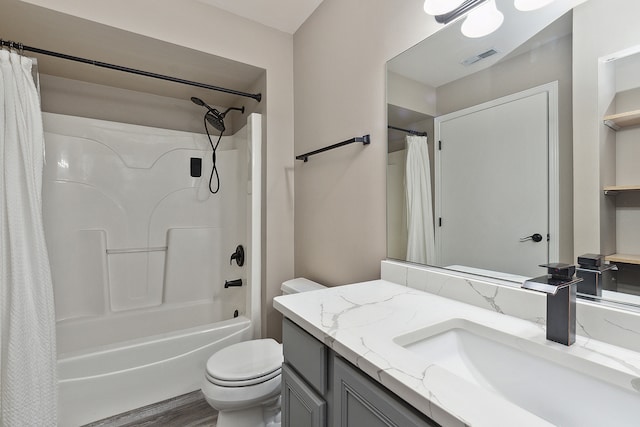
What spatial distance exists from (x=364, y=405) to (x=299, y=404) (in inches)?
13.2

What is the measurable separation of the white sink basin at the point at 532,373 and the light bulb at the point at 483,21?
0.98m

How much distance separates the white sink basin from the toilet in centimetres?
83

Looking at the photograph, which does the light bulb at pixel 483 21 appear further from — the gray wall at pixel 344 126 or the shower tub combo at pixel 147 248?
the shower tub combo at pixel 147 248

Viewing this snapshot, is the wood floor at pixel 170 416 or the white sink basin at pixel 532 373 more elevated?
the white sink basin at pixel 532 373

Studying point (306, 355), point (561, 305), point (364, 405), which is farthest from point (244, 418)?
point (561, 305)

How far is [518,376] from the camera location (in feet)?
2.35

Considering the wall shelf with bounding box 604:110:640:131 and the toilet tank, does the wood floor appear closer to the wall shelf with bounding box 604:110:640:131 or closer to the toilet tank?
the toilet tank

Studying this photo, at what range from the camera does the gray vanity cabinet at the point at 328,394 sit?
576 mm

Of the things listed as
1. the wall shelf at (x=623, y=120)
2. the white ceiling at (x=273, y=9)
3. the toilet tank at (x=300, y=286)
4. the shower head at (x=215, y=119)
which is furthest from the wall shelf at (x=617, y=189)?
the shower head at (x=215, y=119)


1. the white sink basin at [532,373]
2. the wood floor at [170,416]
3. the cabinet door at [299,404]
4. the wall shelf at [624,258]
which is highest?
the wall shelf at [624,258]

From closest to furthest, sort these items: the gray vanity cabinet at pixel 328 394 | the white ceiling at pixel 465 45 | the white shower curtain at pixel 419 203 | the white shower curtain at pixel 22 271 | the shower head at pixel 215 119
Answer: the gray vanity cabinet at pixel 328 394, the white ceiling at pixel 465 45, the white shower curtain at pixel 419 203, the white shower curtain at pixel 22 271, the shower head at pixel 215 119

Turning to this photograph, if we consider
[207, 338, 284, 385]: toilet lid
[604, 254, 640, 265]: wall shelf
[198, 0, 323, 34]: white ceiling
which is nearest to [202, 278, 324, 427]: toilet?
[207, 338, 284, 385]: toilet lid

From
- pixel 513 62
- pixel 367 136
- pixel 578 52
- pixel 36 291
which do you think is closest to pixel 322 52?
pixel 367 136

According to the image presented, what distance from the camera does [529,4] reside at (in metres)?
0.90
